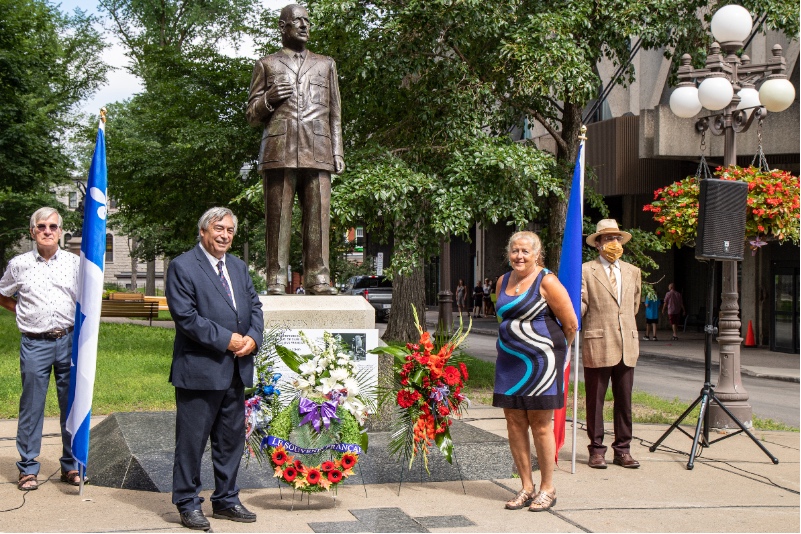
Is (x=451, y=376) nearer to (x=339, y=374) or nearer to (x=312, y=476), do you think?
(x=339, y=374)

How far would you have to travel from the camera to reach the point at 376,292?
39.0 meters

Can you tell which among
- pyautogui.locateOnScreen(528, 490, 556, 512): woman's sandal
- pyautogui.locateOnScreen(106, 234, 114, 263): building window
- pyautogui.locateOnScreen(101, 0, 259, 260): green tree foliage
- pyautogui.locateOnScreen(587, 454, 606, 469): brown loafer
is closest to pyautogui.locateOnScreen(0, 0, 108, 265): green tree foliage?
pyautogui.locateOnScreen(101, 0, 259, 260): green tree foliage

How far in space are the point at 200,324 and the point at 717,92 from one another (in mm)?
7749

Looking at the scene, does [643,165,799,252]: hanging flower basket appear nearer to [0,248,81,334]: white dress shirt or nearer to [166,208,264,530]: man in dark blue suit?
[166,208,264,530]: man in dark blue suit

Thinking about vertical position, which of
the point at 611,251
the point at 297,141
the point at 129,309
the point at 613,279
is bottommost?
the point at 129,309

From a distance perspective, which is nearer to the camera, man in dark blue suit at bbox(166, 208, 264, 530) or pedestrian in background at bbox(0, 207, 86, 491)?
man in dark blue suit at bbox(166, 208, 264, 530)

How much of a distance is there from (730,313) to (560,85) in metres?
4.66

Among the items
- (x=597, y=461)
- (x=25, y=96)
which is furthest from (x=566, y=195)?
(x=25, y=96)

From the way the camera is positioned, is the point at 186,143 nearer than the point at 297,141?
No

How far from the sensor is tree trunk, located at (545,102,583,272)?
642 inches

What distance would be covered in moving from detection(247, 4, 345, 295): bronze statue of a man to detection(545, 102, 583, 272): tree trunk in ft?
24.5

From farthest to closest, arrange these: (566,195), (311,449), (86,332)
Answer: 1. (566,195)
2. (86,332)
3. (311,449)

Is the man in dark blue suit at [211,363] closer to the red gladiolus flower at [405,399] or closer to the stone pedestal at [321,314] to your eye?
the red gladiolus flower at [405,399]

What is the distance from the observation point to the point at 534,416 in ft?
22.0
